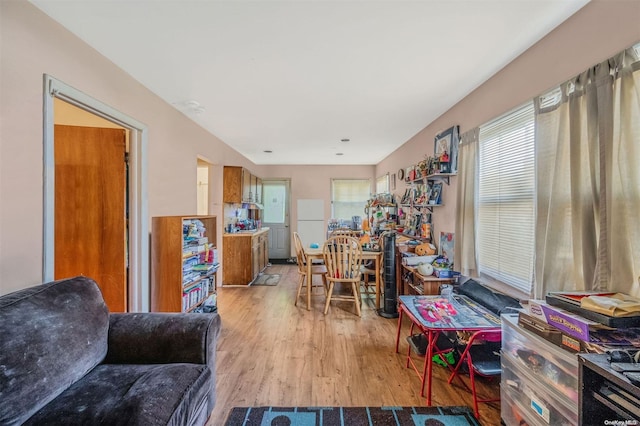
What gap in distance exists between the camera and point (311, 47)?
182 cm

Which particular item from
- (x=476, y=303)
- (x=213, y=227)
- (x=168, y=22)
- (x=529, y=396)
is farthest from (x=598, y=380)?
(x=213, y=227)

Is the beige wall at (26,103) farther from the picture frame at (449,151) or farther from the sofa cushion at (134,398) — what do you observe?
the picture frame at (449,151)

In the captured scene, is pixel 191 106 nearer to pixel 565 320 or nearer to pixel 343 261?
pixel 343 261

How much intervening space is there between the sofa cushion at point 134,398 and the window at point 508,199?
2.16m

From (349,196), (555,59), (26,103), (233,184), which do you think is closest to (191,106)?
(26,103)

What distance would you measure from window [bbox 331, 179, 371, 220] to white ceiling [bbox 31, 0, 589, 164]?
3.87 metres

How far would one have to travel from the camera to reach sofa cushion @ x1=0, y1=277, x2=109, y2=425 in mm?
1016

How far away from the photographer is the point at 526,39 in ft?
5.72

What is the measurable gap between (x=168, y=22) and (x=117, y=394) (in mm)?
1989

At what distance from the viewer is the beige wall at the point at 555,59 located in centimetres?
129

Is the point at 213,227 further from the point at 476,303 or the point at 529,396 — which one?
the point at 529,396

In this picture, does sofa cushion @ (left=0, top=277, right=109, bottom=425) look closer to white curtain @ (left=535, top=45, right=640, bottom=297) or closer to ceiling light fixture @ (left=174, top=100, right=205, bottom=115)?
ceiling light fixture @ (left=174, top=100, right=205, bottom=115)

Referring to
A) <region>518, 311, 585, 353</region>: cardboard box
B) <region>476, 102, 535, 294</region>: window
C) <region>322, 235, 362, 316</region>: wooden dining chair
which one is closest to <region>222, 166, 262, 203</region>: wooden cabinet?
<region>322, 235, 362, 316</region>: wooden dining chair

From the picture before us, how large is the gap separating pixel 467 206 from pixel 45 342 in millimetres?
2958
